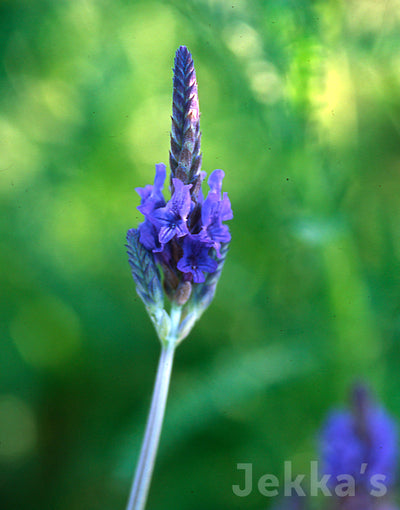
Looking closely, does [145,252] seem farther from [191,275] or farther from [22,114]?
[22,114]

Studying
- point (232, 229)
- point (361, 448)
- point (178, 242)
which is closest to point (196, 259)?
point (178, 242)

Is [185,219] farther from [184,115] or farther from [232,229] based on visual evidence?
[232,229]

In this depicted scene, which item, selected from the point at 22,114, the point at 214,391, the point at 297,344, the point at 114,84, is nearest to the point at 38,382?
the point at 214,391

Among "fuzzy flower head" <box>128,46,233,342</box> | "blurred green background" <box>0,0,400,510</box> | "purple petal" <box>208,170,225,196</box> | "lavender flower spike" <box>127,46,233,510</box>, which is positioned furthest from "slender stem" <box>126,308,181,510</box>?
"blurred green background" <box>0,0,400,510</box>

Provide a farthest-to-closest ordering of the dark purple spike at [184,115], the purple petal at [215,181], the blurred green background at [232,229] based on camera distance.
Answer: the blurred green background at [232,229], the purple petal at [215,181], the dark purple spike at [184,115]

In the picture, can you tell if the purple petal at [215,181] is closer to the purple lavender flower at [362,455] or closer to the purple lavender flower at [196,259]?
the purple lavender flower at [196,259]

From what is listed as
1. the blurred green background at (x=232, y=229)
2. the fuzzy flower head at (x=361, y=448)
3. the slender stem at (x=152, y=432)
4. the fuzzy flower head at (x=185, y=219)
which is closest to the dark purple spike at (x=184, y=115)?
the fuzzy flower head at (x=185, y=219)

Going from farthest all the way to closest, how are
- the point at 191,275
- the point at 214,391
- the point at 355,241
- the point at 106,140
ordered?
the point at 106,140, the point at 355,241, the point at 214,391, the point at 191,275
